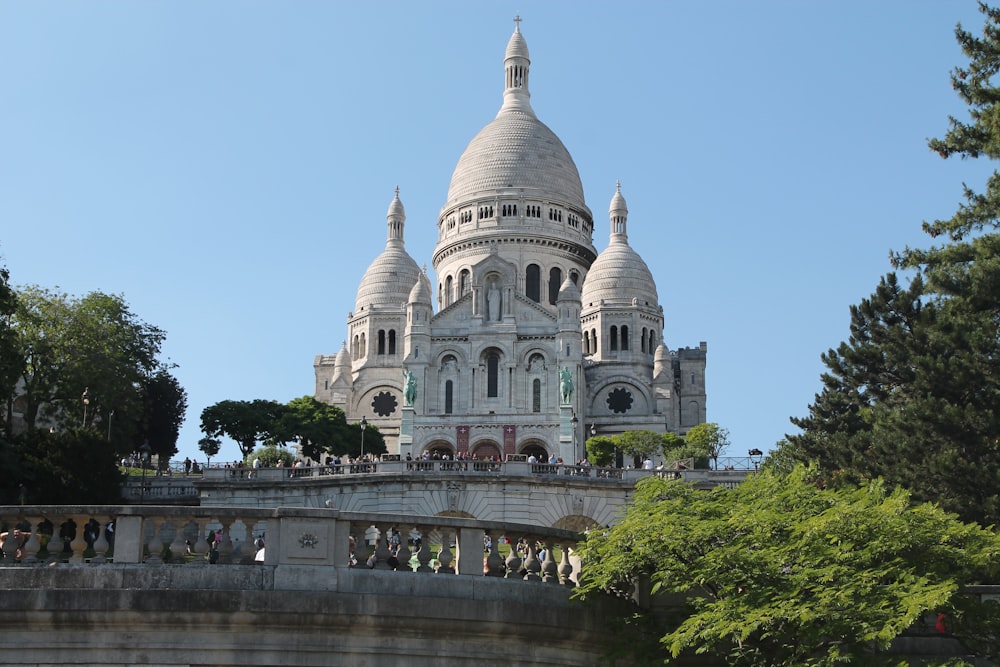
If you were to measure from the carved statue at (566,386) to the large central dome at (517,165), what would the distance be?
24194 mm

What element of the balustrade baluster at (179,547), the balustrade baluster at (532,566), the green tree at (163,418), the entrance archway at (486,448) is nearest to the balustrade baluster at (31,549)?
the balustrade baluster at (179,547)

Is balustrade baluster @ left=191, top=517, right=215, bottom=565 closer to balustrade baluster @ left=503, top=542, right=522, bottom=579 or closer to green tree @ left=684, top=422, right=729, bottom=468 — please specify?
balustrade baluster @ left=503, top=542, right=522, bottom=579

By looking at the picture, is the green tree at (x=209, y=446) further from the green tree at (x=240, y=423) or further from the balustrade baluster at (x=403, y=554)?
the balustrade baluster at (x=403, y=554)

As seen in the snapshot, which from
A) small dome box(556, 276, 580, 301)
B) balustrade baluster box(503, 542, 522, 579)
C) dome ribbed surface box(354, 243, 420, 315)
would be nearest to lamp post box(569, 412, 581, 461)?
small dome box(556, 276, 580, 301)

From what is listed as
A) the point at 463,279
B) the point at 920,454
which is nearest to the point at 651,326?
the point at 463,279

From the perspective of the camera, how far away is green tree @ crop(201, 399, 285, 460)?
285ft

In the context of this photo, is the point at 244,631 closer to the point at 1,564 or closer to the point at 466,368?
the point at 1,564

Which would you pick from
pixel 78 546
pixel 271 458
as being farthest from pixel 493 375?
pixel 78 546

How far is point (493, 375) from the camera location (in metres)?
104

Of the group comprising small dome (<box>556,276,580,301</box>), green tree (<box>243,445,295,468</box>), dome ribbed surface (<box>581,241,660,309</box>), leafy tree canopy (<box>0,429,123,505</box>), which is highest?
dome ribbed surface (<box>581,241,660,309</box>)

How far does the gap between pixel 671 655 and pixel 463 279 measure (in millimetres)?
101881

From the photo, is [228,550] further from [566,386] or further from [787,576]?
[566,386]

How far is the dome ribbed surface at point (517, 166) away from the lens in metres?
120

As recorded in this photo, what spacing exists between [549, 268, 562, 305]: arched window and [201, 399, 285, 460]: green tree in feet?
114
